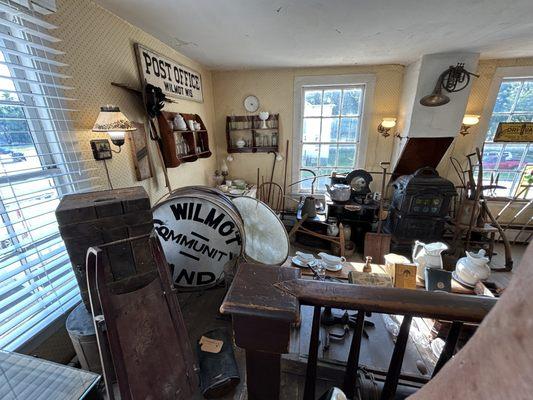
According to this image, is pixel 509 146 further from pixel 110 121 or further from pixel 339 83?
pixel 110 121

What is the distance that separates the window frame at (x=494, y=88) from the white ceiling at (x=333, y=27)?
0.21 metres

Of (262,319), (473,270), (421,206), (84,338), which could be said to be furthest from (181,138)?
(421,206)

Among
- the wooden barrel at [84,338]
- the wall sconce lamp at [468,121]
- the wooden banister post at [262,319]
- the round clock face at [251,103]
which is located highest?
the round clock face at [251,103]

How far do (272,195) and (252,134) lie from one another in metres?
1.22

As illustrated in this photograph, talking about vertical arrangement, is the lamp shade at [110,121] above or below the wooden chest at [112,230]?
above

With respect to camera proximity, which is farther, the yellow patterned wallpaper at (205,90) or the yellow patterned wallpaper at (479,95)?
the yellow patterned wallpaper at (479,95)

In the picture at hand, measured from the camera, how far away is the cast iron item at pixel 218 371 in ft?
3.49

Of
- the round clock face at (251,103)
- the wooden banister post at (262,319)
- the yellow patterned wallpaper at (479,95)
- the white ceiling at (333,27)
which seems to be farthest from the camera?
the round clock face at (251,103)

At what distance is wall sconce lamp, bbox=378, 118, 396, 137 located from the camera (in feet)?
11.4

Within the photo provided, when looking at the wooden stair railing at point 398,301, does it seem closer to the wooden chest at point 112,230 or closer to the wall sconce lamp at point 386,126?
the wooden chest at point 112,230

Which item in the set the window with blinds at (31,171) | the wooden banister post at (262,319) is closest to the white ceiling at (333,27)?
the window with blinds at (31,171)

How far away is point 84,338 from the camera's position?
1.15m

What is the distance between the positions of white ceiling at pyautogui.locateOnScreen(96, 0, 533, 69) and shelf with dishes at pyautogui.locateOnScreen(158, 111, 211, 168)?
2.58ft

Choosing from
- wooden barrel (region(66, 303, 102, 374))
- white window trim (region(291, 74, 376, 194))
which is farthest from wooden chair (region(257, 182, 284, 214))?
wooden barrel (region(66, 303, 102, 374))
